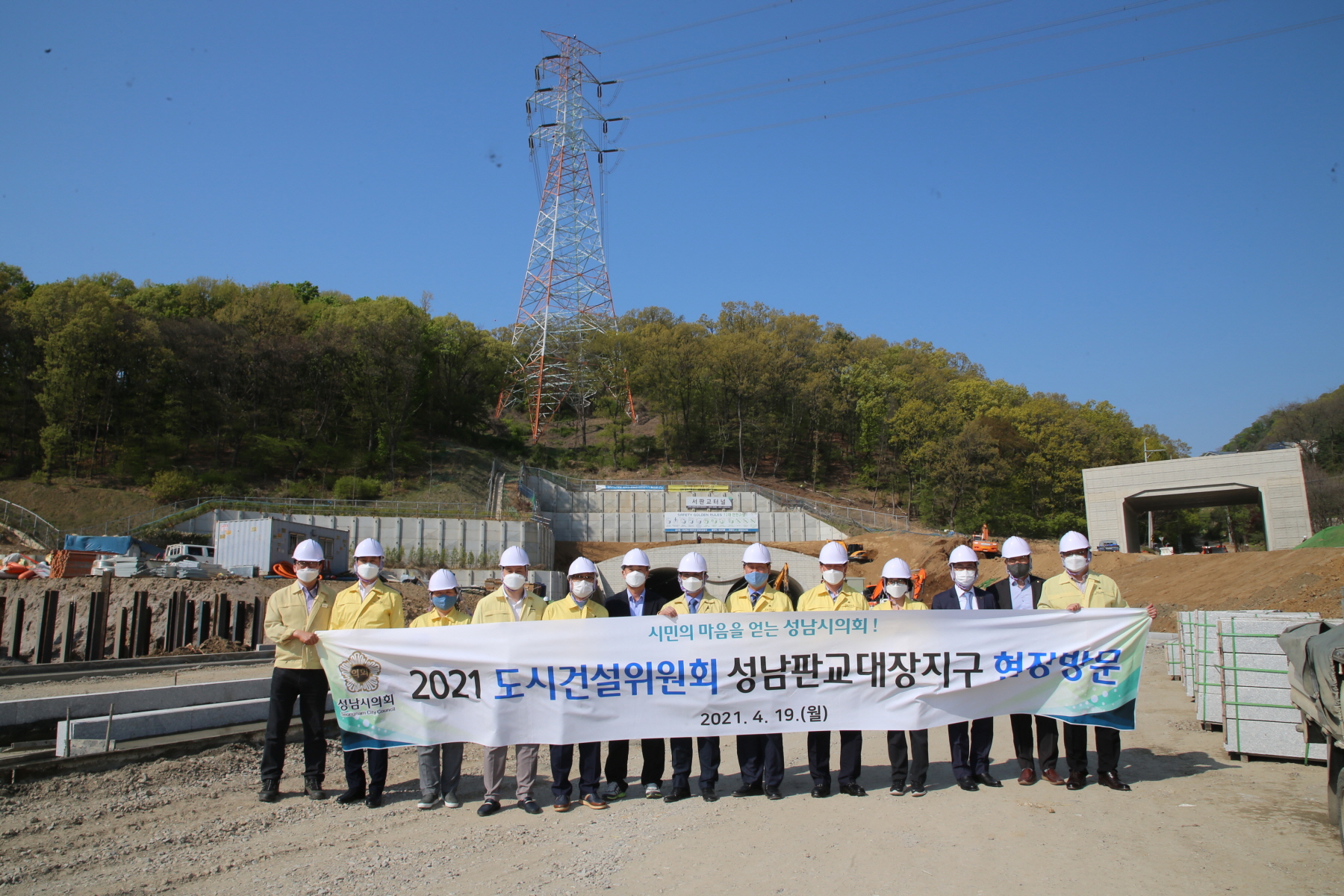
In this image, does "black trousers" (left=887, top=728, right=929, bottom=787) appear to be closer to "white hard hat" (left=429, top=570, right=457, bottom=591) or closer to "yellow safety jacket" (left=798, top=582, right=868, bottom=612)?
"yellow safety jacket" (left=798, top=582, right=868, bottom=612)

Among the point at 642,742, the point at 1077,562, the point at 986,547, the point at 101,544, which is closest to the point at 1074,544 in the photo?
the point at 1077,562

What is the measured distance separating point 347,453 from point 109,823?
52.1 meters

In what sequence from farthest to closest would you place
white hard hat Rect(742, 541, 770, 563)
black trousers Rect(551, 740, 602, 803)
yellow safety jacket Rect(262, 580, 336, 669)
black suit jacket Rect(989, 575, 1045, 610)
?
1. black suit jacket Rect(989, 575, 1045, 610)
2. white hard hat Rect(742, 541, 770, 563)
3. yellow safety jacket Rect(262, 580, 336, 669)
4. black trousers Rect(551, 740, 602, 803)

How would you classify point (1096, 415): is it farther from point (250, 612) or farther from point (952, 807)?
point (952, 807)

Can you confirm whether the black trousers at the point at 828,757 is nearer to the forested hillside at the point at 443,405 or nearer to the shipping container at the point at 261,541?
the shipping container at the point at 261,541

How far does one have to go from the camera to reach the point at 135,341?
48.6 metres

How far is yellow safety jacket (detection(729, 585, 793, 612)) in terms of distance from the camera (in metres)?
7.73

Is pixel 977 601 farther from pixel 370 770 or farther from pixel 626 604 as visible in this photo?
pixel 370 770

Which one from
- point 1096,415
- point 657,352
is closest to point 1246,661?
point 657,352

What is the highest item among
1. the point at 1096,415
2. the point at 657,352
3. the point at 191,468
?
the point at 657,352

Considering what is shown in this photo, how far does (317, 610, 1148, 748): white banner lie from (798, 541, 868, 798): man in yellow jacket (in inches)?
7.6

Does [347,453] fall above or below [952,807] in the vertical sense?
above

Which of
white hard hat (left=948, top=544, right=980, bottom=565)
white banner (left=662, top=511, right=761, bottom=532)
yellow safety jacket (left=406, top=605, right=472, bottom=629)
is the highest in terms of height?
white banner (left=662, top=511, right=761, bottom=532)

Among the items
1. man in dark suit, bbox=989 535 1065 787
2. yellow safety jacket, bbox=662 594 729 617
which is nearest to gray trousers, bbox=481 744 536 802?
yellow safety jacket, bbox=662 594 729 617
